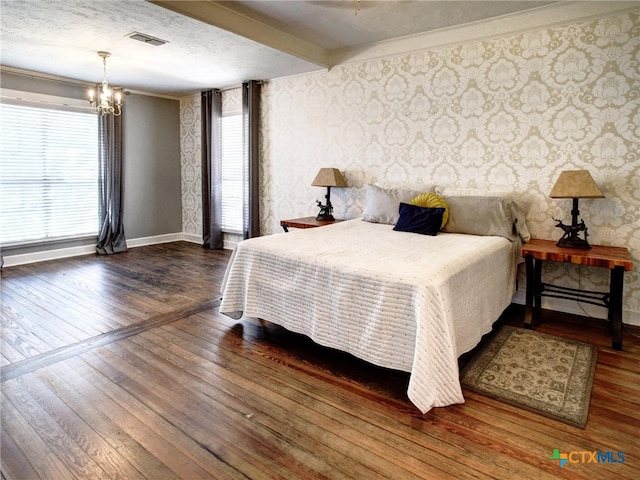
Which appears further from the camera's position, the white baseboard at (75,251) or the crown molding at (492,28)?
the white baseboard at (75,251)

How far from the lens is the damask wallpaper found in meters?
3.08

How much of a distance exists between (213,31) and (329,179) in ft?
6.17

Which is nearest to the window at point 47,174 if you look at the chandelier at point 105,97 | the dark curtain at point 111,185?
the dark curtain at point 111,185

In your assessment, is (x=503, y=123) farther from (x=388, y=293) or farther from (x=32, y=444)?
(x=32, y=444)

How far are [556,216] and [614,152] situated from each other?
0.64 m

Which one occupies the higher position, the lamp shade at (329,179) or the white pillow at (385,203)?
the lamp shade at (329,179)

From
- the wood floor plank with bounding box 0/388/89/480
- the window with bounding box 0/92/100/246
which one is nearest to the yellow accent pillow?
the wood floor plank with bounding box 0/388/89/480

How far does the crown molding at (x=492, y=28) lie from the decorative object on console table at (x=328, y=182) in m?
1.29

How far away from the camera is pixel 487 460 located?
165 centimetres

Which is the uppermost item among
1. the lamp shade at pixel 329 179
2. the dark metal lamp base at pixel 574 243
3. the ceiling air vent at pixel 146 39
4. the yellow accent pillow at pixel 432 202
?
the ceiling air vent at pixel 146 39

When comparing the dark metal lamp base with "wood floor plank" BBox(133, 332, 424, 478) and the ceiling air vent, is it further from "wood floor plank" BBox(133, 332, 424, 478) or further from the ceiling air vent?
the ceiling air vent

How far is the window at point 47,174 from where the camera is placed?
476cm

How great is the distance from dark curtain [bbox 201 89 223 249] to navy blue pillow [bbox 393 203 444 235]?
11.1ft

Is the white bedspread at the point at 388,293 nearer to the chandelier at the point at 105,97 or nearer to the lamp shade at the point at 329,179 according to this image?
the lamp shade at the point at 329,179
